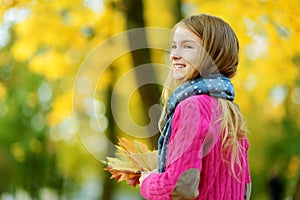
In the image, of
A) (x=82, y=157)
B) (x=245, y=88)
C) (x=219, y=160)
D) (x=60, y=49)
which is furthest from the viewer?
(x=82, y=157)

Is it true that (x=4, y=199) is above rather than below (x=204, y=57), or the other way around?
below

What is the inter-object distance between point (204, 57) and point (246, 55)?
5.96 meters

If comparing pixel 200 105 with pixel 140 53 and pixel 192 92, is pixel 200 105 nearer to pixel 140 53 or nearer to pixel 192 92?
pixel 192 92

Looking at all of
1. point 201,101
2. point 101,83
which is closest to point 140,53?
point 201,101

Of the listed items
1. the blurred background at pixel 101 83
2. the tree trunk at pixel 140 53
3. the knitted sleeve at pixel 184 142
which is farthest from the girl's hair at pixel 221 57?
the tree trunk at pixel 140 53

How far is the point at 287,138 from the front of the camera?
562 inches

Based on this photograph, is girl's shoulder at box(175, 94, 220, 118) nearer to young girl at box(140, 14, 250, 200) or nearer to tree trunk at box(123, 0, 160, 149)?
young girl at box(140, 14, 250, 200)

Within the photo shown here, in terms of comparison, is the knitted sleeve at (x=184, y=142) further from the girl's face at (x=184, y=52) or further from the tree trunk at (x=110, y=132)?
the tree trunk at (x=110, y=132)

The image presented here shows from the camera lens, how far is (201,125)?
204 centimetres

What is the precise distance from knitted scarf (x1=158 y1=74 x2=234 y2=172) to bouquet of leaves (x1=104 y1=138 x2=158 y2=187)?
142mm

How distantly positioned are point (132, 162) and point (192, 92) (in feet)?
1.29

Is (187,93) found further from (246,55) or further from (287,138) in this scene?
(287,138)

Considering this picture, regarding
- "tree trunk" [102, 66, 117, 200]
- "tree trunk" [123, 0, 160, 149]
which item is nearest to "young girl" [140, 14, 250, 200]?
"tree trunk" [123, 0, 160, 149]

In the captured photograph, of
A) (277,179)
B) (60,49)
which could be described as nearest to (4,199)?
(277,179)
